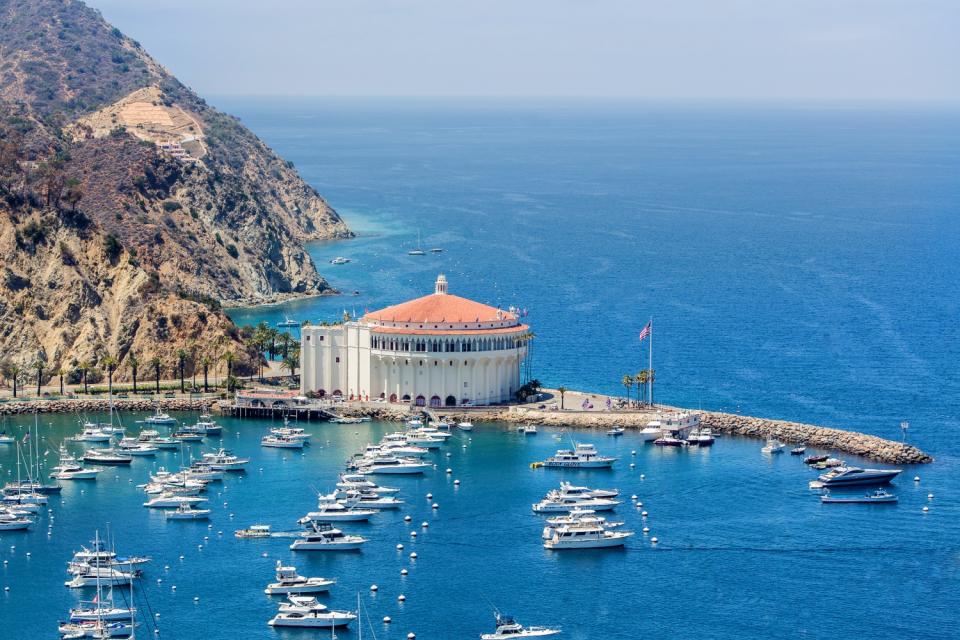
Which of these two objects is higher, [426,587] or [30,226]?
[30,226]

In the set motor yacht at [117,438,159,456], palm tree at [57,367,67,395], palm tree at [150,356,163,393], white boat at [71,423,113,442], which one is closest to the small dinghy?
motor yacht at [117,438,159,456]

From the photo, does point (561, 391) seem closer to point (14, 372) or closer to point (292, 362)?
point (292, 362)

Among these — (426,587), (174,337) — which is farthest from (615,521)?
(174,337)

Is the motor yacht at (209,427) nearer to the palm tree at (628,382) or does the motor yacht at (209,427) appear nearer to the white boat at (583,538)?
the palm tree at (628,382)

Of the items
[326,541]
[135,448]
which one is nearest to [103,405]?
[135,448]

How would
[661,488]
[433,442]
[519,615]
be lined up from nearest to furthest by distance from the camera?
[519,615] < [661,488] < [433,442]

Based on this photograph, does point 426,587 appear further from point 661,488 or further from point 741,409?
point 741,409
